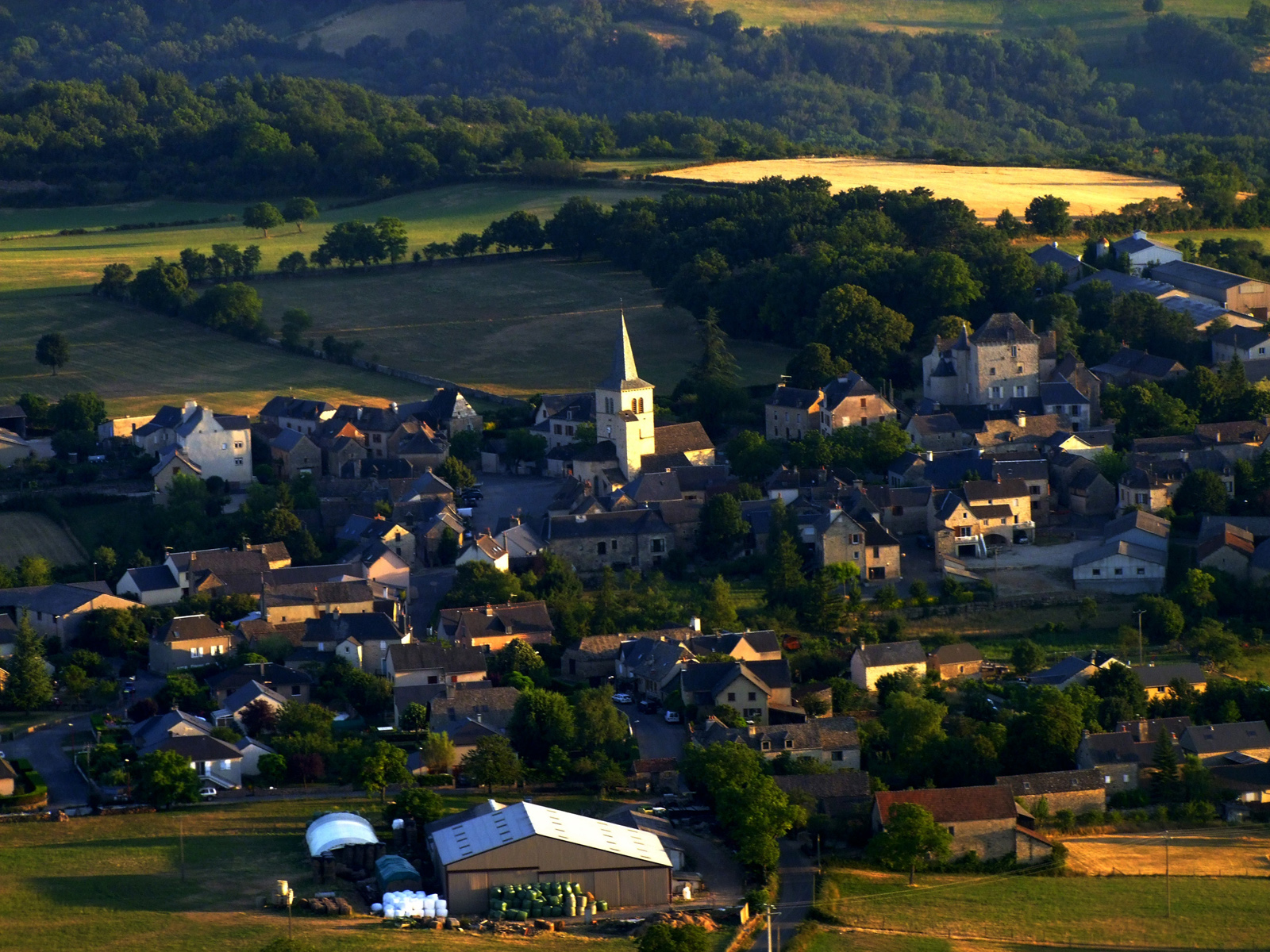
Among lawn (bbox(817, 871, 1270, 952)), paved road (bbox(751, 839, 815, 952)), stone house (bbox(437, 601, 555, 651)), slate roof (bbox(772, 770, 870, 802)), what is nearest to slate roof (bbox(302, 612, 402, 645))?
stone house (bbox(437, 601, 555, 651))

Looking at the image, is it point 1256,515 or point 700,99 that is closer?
point 1256,515

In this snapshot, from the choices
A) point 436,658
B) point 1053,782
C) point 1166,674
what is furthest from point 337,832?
point 1166,674

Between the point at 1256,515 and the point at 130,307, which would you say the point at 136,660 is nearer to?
the point at 1256,515

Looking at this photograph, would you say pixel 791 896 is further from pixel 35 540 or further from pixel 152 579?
pixel 35 540

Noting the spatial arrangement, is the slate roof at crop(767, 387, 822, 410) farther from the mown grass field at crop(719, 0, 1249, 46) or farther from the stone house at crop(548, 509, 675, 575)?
the mown grass field at crop(719, 0, 1249, 46)

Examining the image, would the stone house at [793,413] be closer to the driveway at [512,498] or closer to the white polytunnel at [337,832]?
the driveway at [512,498]

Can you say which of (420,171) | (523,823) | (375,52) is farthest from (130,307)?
(375,52)

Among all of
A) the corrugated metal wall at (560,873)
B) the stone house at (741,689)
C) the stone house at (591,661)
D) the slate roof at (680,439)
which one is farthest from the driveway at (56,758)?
the slate roof at (680,439)
